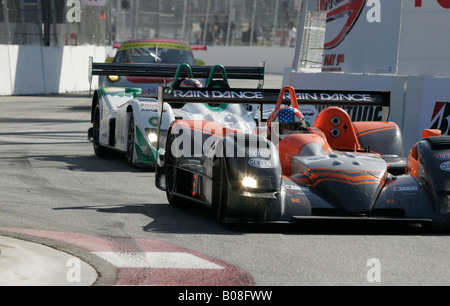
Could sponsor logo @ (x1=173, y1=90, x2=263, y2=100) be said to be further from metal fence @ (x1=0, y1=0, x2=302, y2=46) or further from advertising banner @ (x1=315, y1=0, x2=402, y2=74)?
metal fence @ (x1=0, y1=0, x2=302, y2=46)

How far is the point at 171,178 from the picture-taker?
8.42m

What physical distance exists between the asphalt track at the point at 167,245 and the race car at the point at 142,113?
107cm

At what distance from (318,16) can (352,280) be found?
54.8ft

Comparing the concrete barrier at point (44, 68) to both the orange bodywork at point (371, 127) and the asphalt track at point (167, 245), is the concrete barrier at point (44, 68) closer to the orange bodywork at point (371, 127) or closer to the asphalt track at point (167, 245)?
the asphalt track at point (167, 245)

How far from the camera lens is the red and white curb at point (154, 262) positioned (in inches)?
205

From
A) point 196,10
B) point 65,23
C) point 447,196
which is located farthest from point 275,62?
point 447,196

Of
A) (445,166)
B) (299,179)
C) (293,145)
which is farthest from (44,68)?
(445,166)

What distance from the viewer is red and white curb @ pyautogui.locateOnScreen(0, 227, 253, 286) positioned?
5203 millimetres

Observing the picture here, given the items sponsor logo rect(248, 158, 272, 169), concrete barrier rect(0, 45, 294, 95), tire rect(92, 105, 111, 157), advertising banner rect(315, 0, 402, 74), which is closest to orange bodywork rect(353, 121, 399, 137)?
sponsor logo rect(248, 158, 272, 169)

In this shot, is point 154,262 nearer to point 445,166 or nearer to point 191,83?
point 445,166

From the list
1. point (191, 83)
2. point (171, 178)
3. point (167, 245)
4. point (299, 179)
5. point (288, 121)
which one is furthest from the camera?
point (191, 83)

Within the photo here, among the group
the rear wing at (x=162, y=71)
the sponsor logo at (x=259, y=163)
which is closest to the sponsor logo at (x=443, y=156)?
the sponsor logo at (x=259, y=163)

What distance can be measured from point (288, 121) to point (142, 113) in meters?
3.16
